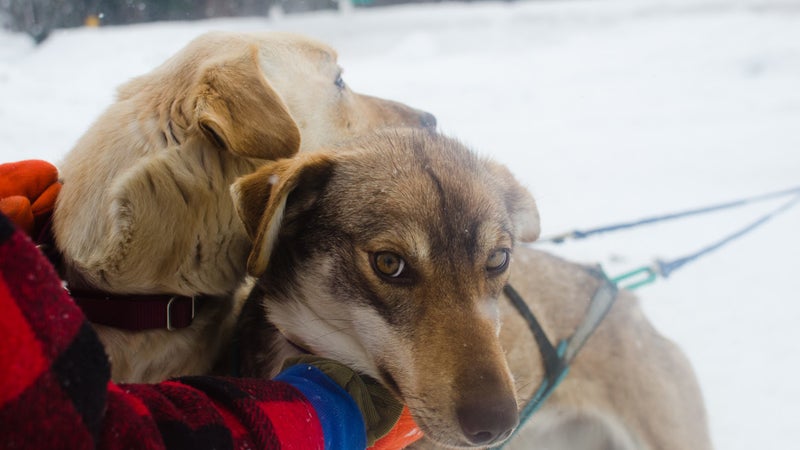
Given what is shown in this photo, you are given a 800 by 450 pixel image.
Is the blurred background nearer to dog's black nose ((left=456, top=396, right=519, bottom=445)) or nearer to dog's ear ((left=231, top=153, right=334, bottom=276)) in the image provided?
dog's ear ((left=231, top=153, right=334, bottom=276))

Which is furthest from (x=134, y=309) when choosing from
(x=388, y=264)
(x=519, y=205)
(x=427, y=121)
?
(x=427, y=121)

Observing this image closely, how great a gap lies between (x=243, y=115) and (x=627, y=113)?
7021 mm

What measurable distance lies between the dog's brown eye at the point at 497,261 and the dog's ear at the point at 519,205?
0.29 m

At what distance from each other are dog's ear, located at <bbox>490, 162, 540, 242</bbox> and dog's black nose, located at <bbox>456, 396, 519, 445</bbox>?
77 cm

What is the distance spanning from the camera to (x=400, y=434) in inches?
74.6

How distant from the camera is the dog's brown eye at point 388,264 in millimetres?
1780

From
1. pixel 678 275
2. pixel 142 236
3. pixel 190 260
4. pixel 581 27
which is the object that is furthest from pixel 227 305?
pixel 581 27

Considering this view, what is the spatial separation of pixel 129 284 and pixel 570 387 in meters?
1.71

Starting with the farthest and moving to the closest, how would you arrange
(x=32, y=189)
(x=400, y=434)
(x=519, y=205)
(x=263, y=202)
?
1. (x=519, y=205)
2. (x=32, y=189)
3. (x=400, y=434)
4. (x=263, y=202)

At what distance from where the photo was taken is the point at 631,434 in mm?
2842

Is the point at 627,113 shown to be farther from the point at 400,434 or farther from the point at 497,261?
the point at 400,434

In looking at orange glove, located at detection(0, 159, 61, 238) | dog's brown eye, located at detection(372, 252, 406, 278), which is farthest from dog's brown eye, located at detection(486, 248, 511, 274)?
orange glove, located at detection(0, 159, 61, 238)

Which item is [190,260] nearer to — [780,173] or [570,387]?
[570,387]

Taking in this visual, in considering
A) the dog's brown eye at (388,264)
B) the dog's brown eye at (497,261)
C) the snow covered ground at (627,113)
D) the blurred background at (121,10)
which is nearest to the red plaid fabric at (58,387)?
the dog's brown eye at (388,264)
